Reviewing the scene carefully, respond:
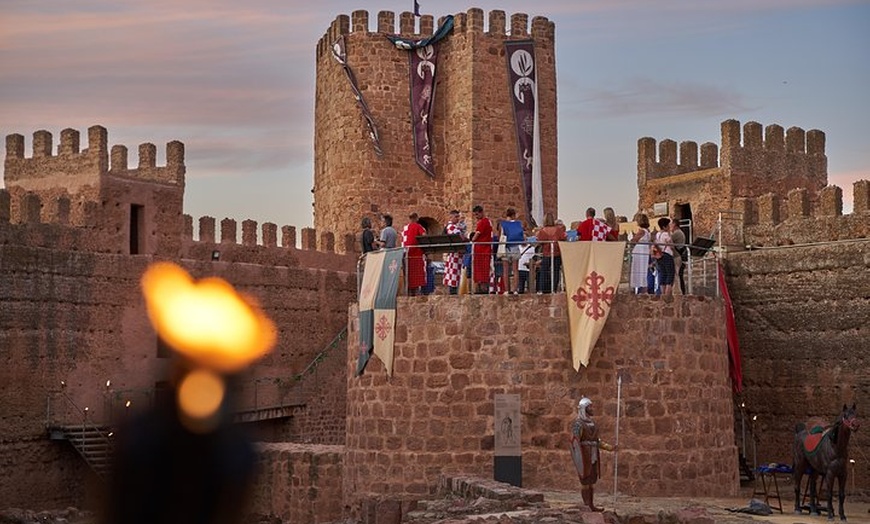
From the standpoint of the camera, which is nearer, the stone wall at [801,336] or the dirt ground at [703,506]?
the dirt ground at [703,506]

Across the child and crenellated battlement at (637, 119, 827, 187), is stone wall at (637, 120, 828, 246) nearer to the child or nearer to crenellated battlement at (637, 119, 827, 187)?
crenellated battlement at (637, 119, 827, 187)

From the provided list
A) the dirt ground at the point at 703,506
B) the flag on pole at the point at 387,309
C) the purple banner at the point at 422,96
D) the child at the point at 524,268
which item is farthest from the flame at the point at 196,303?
the dirt ground at the point at 703,506

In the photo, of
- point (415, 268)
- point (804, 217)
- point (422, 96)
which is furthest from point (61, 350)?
point (804, 217)

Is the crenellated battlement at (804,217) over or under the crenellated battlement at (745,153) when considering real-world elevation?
under

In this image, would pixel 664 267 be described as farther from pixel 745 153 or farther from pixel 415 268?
pixel 745 153

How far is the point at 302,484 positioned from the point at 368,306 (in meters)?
3.67

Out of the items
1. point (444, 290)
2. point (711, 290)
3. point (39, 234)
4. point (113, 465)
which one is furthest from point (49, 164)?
point (113, 465)

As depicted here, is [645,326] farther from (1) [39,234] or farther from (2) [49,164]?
(2) [49,164]

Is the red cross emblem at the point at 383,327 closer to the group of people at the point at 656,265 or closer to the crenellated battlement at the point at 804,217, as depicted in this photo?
the group of people at the point at 656,265

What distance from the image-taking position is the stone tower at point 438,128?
2953cm

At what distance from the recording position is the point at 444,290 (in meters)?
16.7

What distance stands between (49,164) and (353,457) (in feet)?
40.5

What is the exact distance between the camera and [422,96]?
98.0 ft

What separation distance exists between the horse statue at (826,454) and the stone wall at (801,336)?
14.9ft
